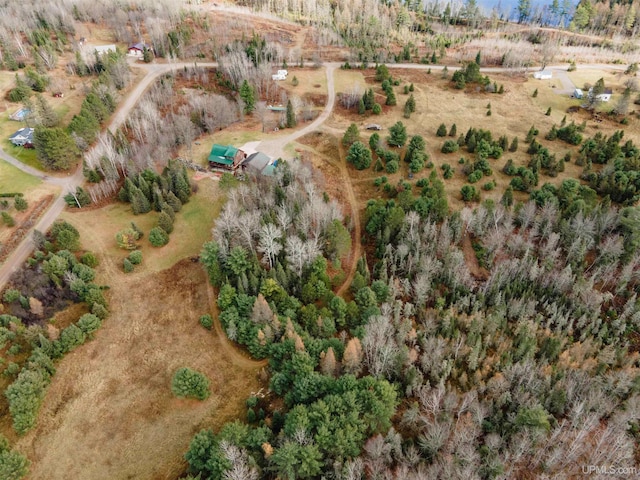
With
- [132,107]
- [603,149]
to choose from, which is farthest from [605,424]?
[132,107]

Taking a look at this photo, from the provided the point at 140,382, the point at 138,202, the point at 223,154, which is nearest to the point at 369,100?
the point at 223,154

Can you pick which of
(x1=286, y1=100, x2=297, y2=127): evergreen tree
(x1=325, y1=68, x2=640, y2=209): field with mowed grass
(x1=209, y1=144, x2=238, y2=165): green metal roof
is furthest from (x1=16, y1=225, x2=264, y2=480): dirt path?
(x1=286, y1=100, x2=297, y2=127): evergreen tree

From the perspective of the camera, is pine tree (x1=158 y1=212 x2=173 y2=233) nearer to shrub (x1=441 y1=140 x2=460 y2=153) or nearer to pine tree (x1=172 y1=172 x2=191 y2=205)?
pine tree (x1=172 y1=172 x2=191 y2=205)

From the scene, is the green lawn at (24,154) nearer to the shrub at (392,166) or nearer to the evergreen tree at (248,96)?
the evergreen tree at (248,96)

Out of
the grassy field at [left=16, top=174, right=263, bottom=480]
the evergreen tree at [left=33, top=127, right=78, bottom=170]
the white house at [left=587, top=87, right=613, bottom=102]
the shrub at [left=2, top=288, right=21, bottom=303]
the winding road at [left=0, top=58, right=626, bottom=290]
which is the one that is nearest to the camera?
the grassy field at [left=16, top=174, right=263, bottom=480]

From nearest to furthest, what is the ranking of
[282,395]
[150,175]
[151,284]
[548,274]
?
[282,395] → [548,274] → [151,284] → [150,175]

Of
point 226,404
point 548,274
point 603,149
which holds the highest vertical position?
point 603,149

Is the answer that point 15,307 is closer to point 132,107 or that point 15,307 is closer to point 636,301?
point 132,107
